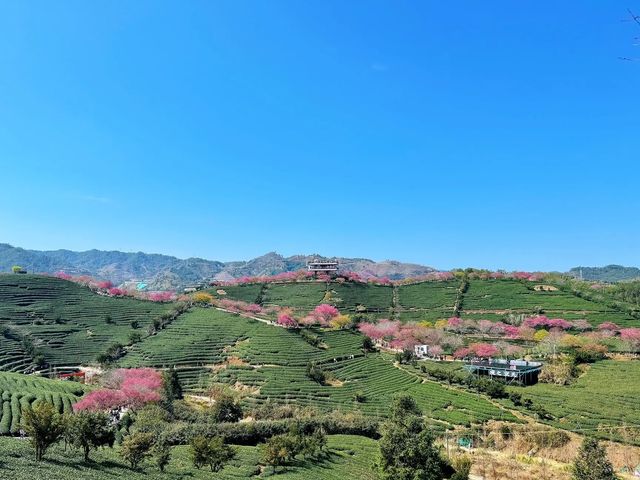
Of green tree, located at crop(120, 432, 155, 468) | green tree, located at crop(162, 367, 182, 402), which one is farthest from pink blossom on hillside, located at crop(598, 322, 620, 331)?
green tree, located at crop(120, 432, 155, 468)

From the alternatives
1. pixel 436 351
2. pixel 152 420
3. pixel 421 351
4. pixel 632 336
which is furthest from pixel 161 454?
pixel 632 336

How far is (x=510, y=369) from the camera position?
5950 centimetres

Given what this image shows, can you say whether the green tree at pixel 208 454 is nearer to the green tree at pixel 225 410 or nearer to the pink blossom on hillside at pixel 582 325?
the green tree at pixel 225 410

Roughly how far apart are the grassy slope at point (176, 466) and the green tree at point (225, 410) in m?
7.08

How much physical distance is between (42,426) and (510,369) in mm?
55938

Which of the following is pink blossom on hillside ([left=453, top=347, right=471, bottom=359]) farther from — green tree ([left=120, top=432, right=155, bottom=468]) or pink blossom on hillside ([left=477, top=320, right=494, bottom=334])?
green tree ([left=120, top=432, right=155, bottom=468])

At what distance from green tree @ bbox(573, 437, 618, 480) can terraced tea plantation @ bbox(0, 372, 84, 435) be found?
1589 inches

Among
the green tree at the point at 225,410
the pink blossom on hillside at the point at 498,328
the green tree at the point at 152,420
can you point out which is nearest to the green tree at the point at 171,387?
the green tree at the point at 152,420

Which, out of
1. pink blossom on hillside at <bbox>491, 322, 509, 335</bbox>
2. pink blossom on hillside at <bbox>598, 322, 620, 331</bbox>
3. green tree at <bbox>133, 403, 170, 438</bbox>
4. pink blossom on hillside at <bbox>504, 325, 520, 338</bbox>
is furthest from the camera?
pink blossom on hillside at <bbox>491, 322, 509, 335</bbox>

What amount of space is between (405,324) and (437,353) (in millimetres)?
14498

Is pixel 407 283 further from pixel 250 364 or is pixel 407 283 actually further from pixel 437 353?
pixel 250 364

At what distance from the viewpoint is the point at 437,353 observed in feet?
244

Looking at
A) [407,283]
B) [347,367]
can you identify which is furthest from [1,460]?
[407,283]

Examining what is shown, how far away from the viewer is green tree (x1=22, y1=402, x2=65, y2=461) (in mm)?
21312
